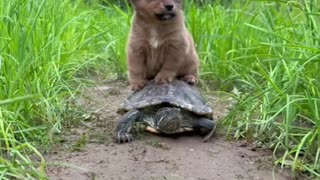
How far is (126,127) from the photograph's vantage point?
12.2 ft

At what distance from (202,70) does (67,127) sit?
1466 millimetres

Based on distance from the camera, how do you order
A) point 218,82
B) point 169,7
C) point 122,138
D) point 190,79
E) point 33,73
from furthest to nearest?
point 218,82 → point 190,79 → point 169,7 → point 33,73 → point 122,138

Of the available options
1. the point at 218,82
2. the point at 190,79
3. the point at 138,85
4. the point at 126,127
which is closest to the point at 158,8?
the point at 138,85

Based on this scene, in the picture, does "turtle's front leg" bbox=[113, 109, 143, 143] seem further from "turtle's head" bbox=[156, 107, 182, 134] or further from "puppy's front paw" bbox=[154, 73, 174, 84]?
"puppy's front paw" bbox=[154, 73, 174, 84]

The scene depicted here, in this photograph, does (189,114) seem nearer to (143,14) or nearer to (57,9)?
(143,14)

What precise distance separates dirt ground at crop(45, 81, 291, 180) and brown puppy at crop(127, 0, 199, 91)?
39 cm

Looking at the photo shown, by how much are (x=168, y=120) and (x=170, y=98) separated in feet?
0.57

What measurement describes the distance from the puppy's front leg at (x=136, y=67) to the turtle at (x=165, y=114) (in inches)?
9.2

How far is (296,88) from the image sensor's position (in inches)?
142

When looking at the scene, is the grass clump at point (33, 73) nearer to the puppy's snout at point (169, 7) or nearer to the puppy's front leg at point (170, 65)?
the puppy's front leg at point (170, 65)

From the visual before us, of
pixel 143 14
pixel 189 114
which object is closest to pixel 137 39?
pixel 143 14

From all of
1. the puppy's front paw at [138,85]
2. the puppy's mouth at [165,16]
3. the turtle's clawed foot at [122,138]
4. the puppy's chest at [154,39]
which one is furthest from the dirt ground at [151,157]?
the puppy's mouth at [165,16]

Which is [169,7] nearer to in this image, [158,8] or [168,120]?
[158,8]

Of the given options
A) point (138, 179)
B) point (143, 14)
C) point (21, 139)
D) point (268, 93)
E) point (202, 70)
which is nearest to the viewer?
point (138, 179)
